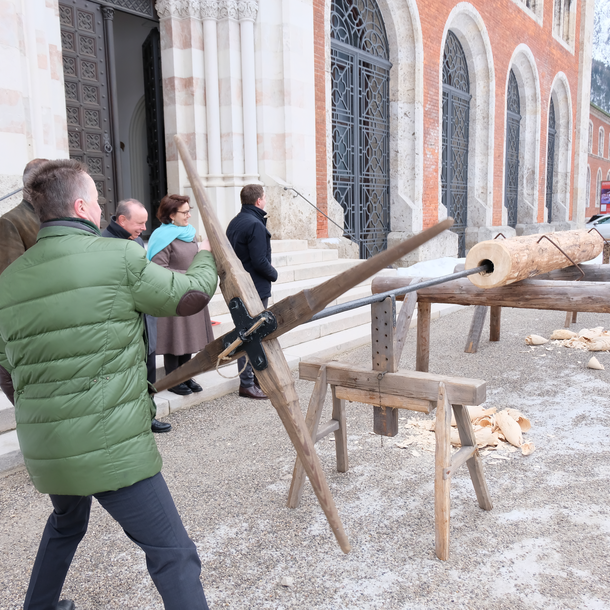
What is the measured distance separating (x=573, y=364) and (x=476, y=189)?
35.9ft

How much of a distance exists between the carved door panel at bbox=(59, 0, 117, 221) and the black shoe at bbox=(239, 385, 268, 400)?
3.59m

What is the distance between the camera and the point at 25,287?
5.67 ft

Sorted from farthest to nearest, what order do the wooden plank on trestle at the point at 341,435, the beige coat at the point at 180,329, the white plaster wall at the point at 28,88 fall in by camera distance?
the white plaster wall at the point at 28,88 → the beige coat at the point at 180,329 → the wooden plank on trestle at the point at 341,435

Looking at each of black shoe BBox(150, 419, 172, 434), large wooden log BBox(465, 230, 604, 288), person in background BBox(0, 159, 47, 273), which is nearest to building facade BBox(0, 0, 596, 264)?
black shoe BBox(150, 419, 172, 434)

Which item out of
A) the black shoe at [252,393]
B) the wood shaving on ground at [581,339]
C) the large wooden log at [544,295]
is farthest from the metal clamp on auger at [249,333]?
the wood shaving on ground at [581,339]

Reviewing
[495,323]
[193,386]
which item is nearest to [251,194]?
[193,386]

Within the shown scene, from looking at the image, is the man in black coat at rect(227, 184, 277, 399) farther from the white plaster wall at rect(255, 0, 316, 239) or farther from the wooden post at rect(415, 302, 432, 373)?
the white plaster wall at rect(255, 0, 316, 239)

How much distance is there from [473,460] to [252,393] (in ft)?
7.98

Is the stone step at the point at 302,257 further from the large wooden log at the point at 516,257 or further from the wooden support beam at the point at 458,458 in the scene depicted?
the wooden support beam at the point at 458,458

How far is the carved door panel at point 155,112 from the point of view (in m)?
8.45

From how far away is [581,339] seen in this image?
22.8ft

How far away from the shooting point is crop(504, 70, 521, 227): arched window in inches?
718

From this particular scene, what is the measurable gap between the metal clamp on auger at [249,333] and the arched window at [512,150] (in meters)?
18.1

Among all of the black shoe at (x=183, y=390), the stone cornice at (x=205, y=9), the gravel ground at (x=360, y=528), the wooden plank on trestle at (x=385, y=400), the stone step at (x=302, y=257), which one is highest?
the stone cornice at (x=205, y=9)
